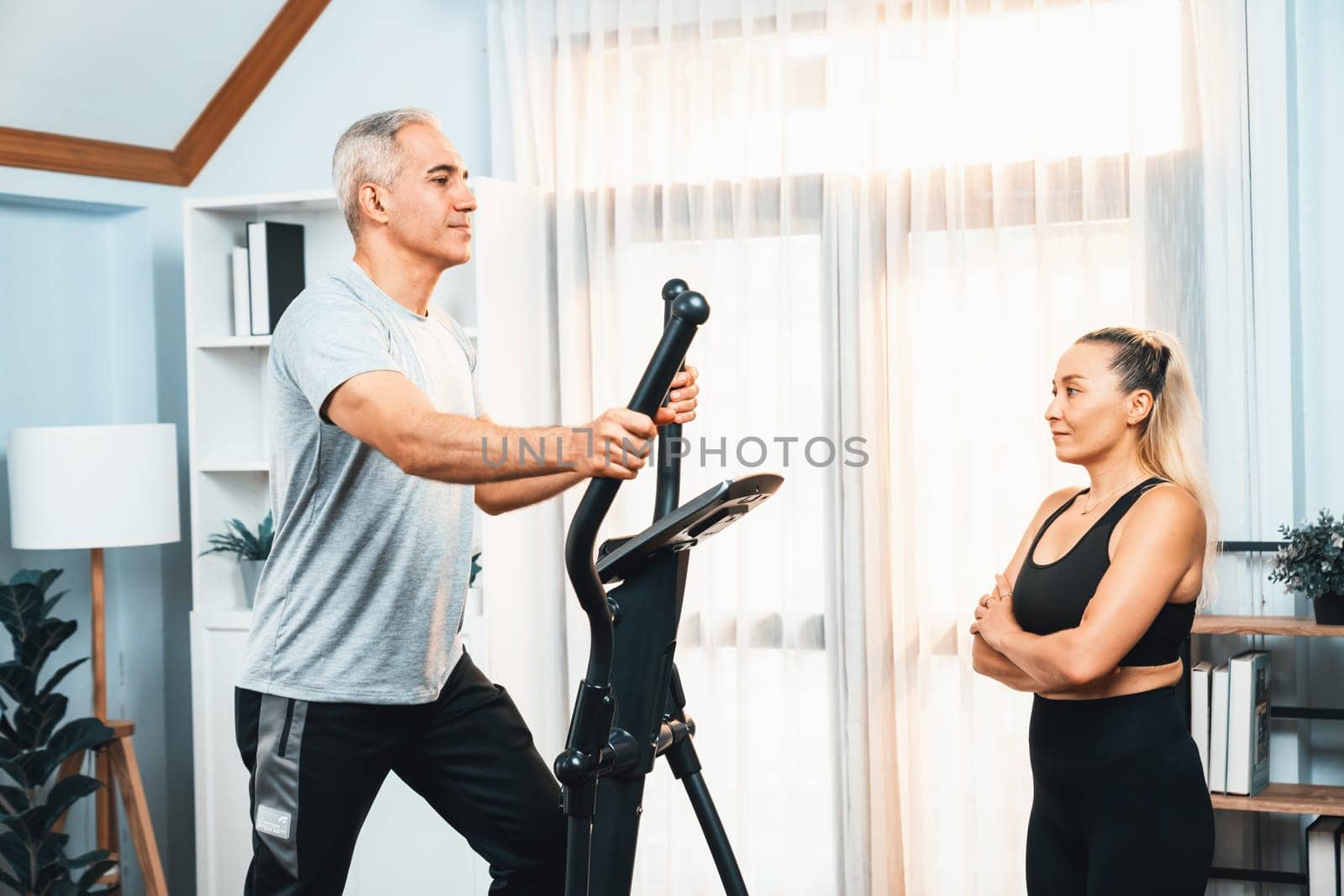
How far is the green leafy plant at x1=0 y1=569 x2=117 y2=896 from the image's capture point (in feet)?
9.57

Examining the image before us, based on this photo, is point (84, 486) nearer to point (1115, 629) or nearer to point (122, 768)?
point (122, 768)

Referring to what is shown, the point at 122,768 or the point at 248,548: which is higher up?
the point at 248,548

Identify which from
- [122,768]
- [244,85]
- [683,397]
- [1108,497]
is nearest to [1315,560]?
[1108,497]

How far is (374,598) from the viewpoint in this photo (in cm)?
187

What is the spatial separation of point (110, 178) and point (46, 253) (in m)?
0.27

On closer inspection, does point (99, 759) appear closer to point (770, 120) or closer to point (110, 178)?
point (110, 178)

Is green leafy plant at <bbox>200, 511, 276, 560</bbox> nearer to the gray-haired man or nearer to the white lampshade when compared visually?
the white lampshade

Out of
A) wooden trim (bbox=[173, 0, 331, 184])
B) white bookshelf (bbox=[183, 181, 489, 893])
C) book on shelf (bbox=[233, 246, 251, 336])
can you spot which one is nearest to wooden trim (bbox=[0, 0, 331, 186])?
wooden trim (bbox=[173, 0, 331, 184])

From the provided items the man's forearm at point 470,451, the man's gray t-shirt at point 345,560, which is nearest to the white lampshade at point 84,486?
the man's gray t-shirt at point 345,560

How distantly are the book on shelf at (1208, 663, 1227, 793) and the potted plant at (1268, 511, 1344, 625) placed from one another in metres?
0.22

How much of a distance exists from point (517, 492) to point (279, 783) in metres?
0.57

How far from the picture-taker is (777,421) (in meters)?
3.11

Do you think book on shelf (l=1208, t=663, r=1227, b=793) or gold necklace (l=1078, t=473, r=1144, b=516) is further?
book on shelf (l=1208, t=663, r=1227, b=793)

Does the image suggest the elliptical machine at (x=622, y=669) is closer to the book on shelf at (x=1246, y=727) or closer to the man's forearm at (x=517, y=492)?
the man's forearm at (x=517, y=492)
